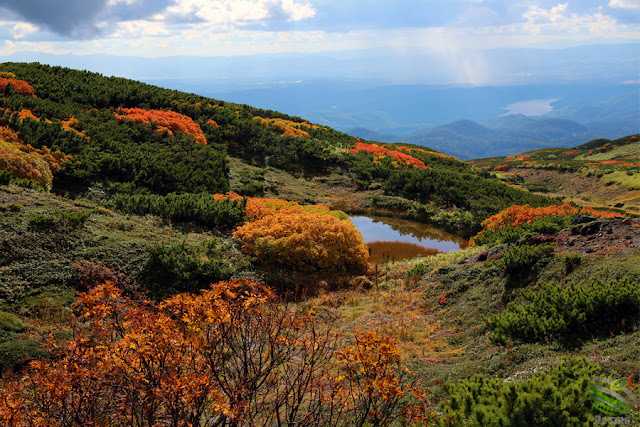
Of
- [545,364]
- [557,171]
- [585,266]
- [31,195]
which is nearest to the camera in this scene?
[545,364]

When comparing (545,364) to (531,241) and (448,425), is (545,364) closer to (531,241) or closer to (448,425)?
(448,425)

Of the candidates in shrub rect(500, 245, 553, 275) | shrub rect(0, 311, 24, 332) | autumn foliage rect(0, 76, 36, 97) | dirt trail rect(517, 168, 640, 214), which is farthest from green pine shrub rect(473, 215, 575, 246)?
autumn foliage rect(0, 76, 36, 97)

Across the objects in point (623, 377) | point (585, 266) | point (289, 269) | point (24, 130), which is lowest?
point (289, 269)

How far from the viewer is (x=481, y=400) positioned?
4160 millimetres

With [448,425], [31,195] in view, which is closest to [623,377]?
[448,425]

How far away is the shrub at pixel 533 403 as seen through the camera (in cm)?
354

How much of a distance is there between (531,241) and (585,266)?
2.63 meters

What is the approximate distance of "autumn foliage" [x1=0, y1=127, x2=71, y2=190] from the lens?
13.0 metres

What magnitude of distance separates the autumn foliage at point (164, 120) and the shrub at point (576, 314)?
23080mm

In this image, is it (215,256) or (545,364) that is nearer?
(545,364)

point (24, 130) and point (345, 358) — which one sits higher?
point (24, 130)

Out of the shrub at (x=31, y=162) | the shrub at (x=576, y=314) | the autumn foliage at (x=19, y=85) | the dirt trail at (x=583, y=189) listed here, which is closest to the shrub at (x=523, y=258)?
the shrub at (x=576, y=314)

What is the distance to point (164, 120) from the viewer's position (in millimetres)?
25484

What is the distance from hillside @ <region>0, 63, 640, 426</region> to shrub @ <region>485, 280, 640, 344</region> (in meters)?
0.04
